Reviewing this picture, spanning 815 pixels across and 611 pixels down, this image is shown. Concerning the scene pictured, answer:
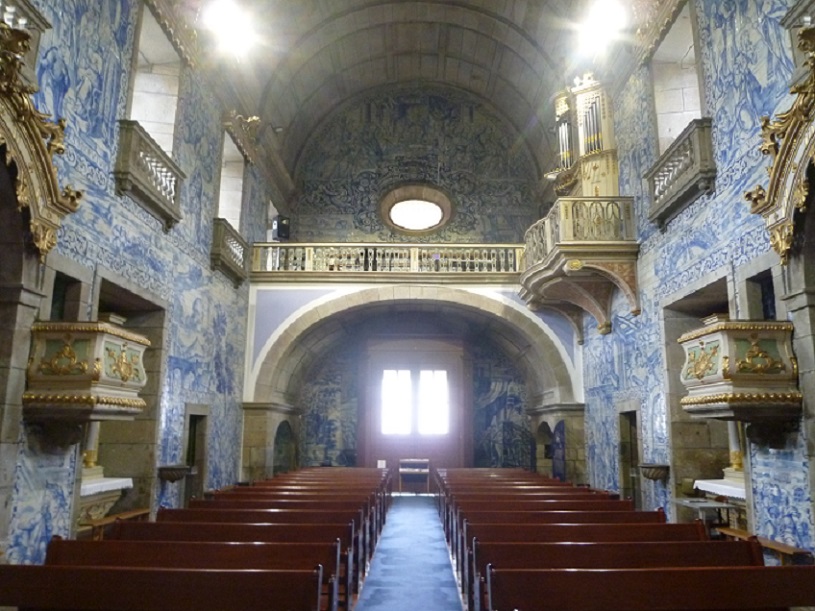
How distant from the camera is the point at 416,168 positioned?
57.2 ft

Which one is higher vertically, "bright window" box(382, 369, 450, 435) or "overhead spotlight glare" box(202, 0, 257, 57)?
"overhead spotlight glare" box(202, 0, 257, 57)

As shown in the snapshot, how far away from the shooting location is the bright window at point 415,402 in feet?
53.3

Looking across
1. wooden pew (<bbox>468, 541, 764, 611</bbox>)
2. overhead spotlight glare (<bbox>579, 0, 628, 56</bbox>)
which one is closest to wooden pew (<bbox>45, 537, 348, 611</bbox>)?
wooden pew (<bbox>468, 541, 764, 611</bbox>)

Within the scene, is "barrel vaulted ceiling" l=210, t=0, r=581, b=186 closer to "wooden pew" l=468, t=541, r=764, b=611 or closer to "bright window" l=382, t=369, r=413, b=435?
"bright window" l=382, t=369, r=413, b=435

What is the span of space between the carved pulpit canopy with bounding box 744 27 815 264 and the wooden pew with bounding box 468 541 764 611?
97.5 inches

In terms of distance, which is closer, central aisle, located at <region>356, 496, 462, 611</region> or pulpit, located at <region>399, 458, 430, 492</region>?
central aisle, located at <region>356, 496, 462, 611</region>

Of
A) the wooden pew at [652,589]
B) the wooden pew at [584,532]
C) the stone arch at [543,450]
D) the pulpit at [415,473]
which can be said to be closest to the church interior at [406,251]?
the stone arch at [543,450]

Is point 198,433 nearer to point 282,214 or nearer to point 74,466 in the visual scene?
point 74,466

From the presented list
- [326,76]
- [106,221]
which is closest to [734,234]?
[106,221]

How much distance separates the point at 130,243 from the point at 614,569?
653 cm

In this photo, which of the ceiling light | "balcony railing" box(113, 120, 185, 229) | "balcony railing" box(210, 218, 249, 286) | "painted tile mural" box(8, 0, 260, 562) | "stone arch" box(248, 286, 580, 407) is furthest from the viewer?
the ceiling light

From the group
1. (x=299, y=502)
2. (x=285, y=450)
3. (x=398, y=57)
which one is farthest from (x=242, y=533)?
(x=398, y=57)

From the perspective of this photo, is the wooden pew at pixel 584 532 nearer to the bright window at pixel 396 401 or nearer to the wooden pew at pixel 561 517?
the wooden pew at pixel 561 517

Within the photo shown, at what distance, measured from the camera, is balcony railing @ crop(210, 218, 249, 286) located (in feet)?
35.0
